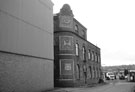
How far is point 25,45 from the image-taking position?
22.5 meters

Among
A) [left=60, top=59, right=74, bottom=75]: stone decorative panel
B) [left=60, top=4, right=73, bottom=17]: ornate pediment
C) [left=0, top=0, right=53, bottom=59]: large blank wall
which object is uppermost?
[left=60, top=4, right=73, bottom=17]: ornate pediment

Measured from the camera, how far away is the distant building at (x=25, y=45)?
19.5 metres

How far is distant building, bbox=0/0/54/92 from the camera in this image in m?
19.5

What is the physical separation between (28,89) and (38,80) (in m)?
2.49

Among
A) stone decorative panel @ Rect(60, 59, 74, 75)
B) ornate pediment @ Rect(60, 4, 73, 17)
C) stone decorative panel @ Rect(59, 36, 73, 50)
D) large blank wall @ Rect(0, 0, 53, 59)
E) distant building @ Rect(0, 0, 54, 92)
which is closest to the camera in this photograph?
distant building @ Rect(0, 0, 54, 92)

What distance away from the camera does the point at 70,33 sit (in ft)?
120

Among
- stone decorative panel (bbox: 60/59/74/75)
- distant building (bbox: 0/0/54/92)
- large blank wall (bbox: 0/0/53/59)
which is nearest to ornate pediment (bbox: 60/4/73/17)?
stone decorative panel (bbox: 60/59/74/75)

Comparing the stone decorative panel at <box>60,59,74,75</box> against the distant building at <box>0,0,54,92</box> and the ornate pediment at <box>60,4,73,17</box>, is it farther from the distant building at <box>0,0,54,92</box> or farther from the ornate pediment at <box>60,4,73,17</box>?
the ornate pediment at <box>60,4,73,17</box>

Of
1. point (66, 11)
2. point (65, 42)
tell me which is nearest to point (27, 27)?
point (65, 42)

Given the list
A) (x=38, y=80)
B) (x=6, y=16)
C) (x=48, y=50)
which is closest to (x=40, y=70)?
(x=38, y=80)

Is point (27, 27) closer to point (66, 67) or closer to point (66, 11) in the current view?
point (66, 67)

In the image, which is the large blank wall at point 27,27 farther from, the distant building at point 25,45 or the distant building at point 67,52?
the distant building at point 67,52

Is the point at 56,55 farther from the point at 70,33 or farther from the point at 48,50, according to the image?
the point at 48,50

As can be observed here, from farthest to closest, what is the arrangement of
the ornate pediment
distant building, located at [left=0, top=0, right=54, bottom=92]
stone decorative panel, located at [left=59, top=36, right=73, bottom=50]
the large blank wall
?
the ornate pediment, stone decorative panel, located at [left=59, top=36, right=73, bottom=50], the large blank wall, distant building, located at [left=0, top=0, right=54, bottom=92]
